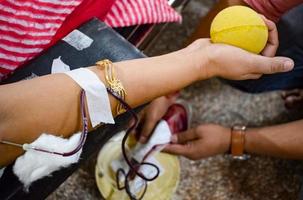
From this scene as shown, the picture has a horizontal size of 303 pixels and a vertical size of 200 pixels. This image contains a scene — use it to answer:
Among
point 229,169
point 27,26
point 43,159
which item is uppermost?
point 27,26

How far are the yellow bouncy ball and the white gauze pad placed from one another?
25 cm

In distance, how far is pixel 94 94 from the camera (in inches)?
33.4

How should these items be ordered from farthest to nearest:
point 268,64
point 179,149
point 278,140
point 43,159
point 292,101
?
point 292,101 < point 179,149 < point 278,140 < point 268,64 < point 43,159

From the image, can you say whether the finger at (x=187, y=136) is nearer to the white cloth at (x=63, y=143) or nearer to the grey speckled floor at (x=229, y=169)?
the grey speckled floor at (x=229, y=169)

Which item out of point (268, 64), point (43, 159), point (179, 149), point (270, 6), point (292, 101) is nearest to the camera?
point (43, 159)

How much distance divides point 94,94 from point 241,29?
0.30 meters

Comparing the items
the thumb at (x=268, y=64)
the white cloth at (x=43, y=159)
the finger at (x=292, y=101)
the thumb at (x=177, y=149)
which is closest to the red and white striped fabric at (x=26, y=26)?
the white cloth at (x=43, y=159)

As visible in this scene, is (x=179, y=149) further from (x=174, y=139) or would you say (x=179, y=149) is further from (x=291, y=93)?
(x=291, y=93)

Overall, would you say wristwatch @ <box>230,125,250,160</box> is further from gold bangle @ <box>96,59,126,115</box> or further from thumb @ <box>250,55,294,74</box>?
gold bangle @ <box>96,59,126,115</box>

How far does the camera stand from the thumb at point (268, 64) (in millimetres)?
900

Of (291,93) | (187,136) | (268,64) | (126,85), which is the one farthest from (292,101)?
(126,85)

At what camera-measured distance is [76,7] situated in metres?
0.99

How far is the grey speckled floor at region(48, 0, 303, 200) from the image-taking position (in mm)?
1343

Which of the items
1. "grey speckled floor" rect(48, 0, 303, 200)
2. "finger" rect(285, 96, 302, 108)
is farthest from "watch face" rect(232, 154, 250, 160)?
"finger" rect(285, 96, 302, 108)
